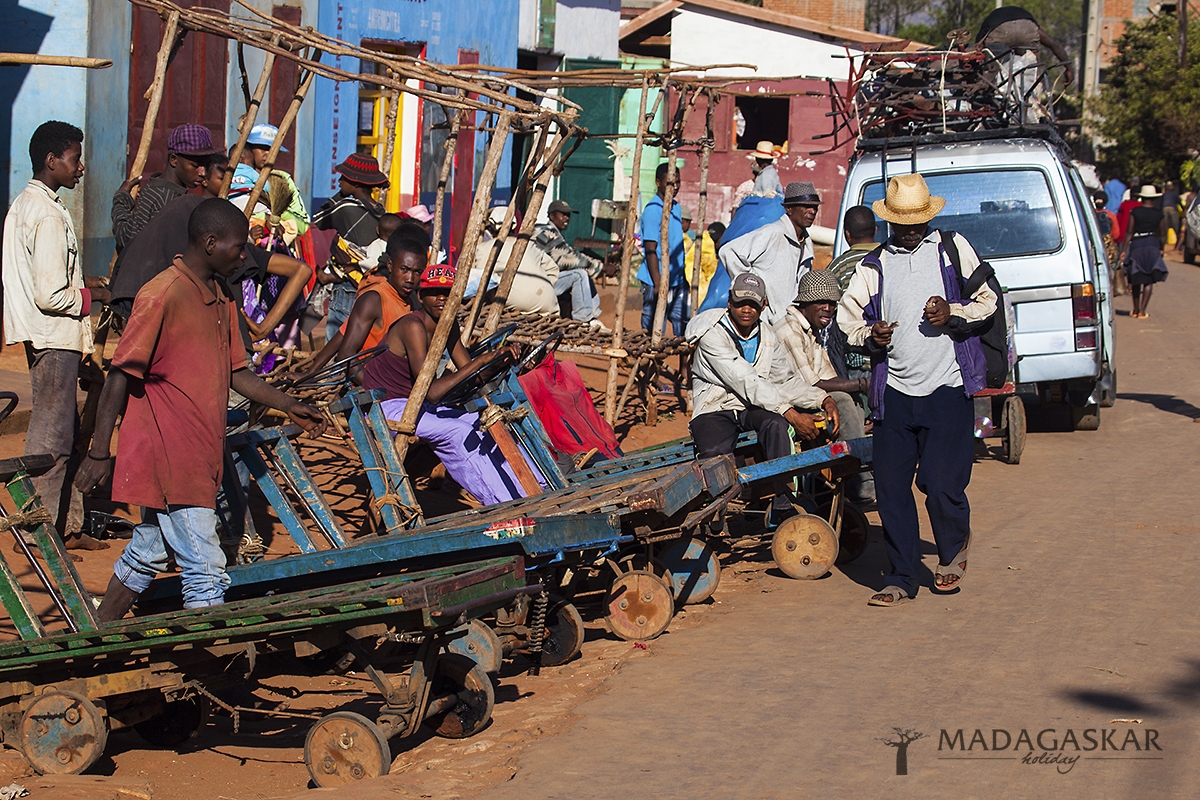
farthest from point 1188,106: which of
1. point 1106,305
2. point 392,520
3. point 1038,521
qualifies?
point 392,520

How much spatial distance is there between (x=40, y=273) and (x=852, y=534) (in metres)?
4.39

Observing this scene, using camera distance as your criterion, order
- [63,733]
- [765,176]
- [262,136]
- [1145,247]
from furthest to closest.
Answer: [1145,247], [765,176], [262,136], [63,733]

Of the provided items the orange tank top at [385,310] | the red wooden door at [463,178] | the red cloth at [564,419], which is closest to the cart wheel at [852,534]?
the red cloth at [564,419]

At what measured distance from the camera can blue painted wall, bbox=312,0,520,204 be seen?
14.2 metres

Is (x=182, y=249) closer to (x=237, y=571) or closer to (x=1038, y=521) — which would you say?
(x=237, y=571)

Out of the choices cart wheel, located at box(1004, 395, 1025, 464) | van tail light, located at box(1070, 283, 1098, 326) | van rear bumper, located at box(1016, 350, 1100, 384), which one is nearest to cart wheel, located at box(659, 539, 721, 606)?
cart wheel, located at box(1004, 395, 1025, 464)

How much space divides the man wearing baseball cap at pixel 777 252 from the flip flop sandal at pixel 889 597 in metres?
3.51

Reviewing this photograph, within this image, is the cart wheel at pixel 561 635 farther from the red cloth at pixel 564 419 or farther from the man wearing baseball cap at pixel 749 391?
the red cloth at pixel 564 419

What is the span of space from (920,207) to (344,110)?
933 centimetres

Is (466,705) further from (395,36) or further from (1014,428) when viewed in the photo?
(395,36)

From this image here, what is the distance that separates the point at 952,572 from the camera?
21.6ft

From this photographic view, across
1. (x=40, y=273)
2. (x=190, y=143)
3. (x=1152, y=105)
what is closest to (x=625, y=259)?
(x=190, y=143)

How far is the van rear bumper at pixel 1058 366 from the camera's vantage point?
10.4 meters

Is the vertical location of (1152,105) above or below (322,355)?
above
